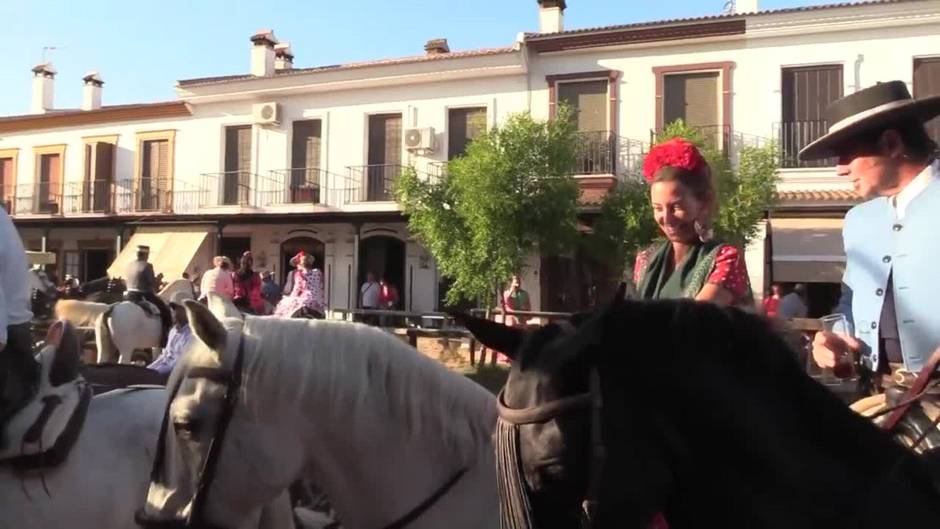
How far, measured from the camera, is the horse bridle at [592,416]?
4.53 ft

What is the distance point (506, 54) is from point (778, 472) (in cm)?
1918

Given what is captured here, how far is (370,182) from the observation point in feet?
72.5

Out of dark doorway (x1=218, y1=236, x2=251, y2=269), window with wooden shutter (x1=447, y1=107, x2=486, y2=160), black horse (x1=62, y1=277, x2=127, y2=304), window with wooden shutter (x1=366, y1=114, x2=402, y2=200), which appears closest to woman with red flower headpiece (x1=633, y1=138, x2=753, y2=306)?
black horse (x1=62, y1=277, x2=127, y2=304)

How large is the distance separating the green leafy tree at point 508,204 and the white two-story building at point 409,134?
5.66 ft

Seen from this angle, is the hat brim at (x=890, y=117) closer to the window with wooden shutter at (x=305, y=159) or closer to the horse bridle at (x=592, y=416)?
the horse bridle at (x=592, y=416)

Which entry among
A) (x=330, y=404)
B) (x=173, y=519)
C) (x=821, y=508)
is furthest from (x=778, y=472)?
(x=173, y=519)

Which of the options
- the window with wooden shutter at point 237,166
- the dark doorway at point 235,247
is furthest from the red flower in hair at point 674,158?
the dark doorway at point 235,247

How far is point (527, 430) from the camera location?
4.76 ft

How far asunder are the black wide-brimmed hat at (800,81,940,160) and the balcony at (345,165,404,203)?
64.7ft

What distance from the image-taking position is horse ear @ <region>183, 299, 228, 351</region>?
2410 millimetres

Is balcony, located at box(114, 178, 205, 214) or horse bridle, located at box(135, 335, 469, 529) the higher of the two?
balcony, located at box(114, 178, 205, 214)

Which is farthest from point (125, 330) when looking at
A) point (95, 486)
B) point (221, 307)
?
point (221, 307)

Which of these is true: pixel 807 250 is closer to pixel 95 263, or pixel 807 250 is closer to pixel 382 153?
pixel 382 153

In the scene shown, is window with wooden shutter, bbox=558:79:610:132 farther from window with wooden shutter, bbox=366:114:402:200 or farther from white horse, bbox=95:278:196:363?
white horse, bbox=95:278:196:363
